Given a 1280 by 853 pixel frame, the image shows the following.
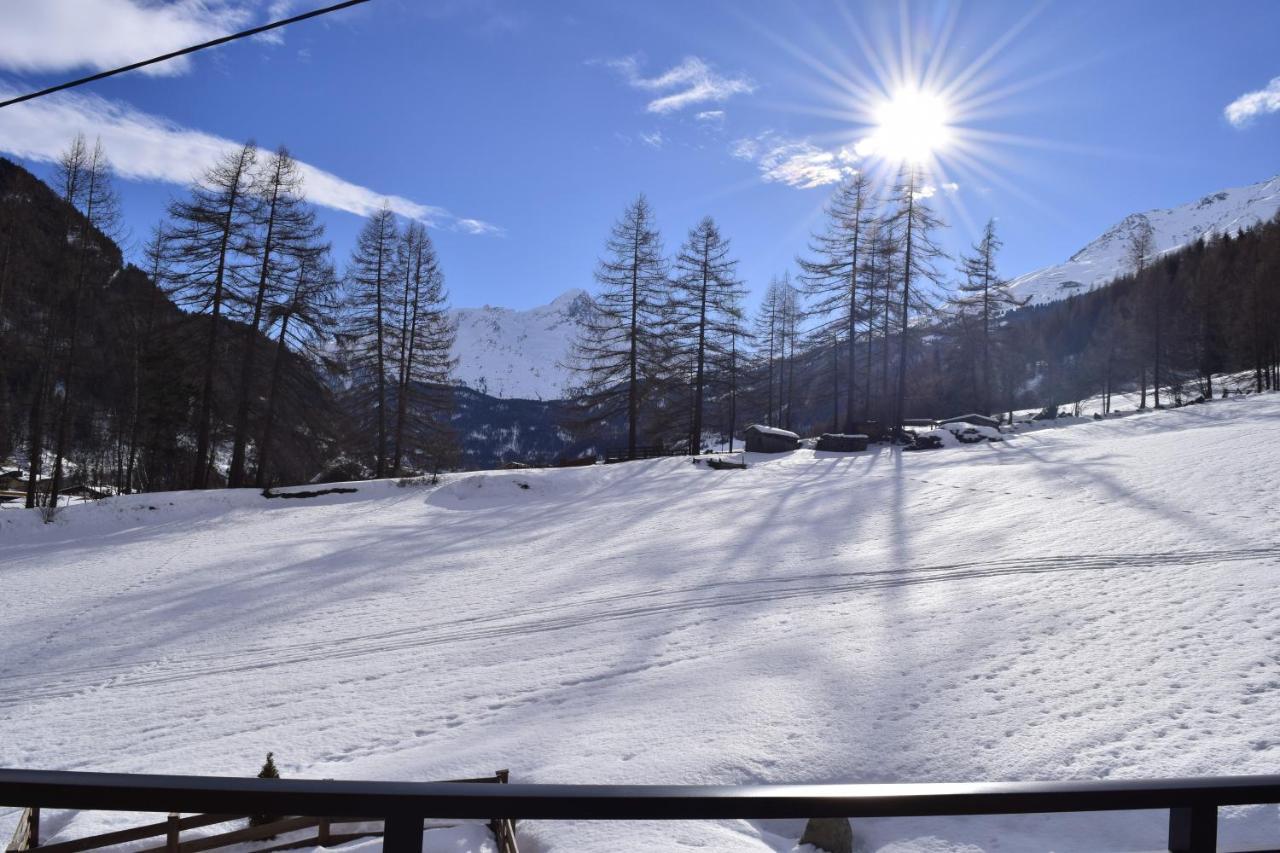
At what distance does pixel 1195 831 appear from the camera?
1.50 meters

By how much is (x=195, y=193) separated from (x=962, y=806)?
2866 cm

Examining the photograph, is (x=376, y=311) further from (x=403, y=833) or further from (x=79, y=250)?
(x=403, y=833)

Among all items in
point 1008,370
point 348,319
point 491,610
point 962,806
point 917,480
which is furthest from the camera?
point 1008,370

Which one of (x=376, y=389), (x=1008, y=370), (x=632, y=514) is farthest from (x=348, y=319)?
(x=1008, y=370)

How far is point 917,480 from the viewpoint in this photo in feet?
58.4

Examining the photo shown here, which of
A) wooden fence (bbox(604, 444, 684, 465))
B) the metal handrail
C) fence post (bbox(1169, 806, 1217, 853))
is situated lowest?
fence post (bbox(1169, 806, 1217, 853))

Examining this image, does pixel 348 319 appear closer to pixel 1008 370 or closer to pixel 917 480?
pixel 917 480

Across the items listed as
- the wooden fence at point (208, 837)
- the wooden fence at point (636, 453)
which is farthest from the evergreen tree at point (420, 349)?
the wooden fence at point (208, 837)

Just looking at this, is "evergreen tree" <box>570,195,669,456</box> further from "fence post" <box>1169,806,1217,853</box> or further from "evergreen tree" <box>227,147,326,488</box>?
"fence post" <box>1169,806,1217,853</box>

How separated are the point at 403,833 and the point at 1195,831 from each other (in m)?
1.81

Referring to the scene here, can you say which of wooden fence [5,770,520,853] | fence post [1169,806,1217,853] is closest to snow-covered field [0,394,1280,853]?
fence post [1169,806,1217,853]

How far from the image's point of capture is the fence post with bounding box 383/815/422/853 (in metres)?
1.21

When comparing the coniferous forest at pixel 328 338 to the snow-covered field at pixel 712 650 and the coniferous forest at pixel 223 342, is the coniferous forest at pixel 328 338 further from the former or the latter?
the snow-covered field at pixel 712 650

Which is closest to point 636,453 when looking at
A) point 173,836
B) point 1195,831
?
point 173,836
